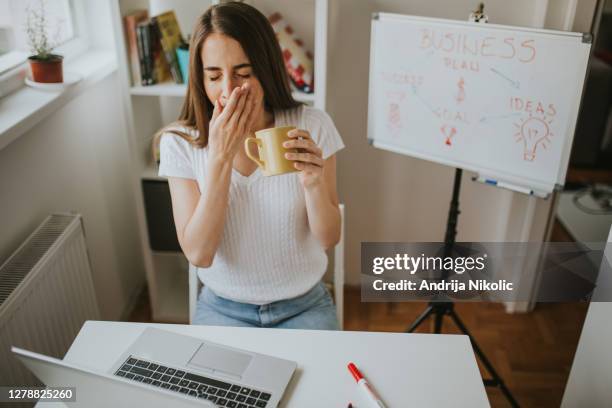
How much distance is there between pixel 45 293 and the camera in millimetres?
1585

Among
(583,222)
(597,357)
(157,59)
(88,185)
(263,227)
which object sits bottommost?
(583,222)

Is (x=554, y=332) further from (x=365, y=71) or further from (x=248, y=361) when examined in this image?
(x=248, y=361)

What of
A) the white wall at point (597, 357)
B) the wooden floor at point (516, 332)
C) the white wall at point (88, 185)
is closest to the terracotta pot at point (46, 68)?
the white wall at point (88, 185)

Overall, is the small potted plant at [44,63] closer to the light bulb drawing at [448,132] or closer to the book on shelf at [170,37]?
the book on shelf at [170,37]

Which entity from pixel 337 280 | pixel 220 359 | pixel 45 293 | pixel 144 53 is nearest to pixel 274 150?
pixel 220 359

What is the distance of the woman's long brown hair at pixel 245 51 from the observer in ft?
4.25

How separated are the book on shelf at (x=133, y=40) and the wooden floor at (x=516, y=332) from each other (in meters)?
1.00

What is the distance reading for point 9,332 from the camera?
1.43m

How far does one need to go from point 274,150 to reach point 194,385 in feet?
1.56

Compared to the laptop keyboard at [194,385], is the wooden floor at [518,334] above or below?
below

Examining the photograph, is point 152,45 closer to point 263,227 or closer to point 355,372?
point 263,227

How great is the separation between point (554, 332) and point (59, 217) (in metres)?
1.90

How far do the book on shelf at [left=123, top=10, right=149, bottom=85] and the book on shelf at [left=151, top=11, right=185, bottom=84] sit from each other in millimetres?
56

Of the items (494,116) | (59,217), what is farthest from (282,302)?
(494,116)
